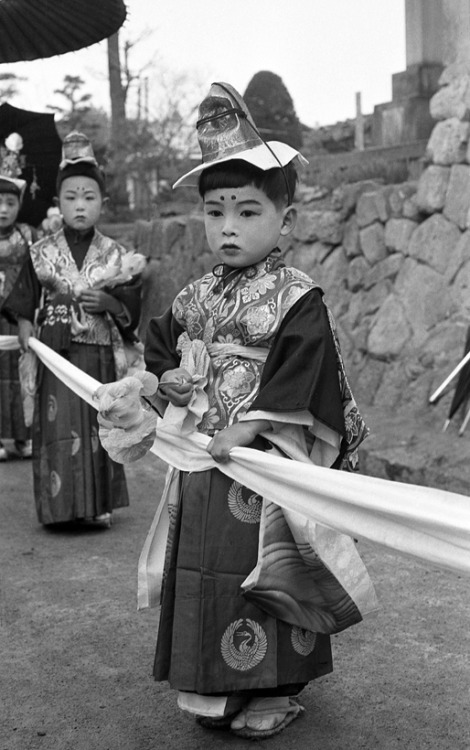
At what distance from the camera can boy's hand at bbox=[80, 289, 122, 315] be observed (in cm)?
535

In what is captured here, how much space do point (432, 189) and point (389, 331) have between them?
1.09m

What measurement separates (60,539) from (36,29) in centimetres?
249

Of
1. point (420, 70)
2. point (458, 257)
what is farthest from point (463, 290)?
point (420, 70)

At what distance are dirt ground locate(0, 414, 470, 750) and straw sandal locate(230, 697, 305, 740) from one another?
32mm

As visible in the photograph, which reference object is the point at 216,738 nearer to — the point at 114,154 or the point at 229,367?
the point at 229,367

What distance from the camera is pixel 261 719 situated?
3119 mm

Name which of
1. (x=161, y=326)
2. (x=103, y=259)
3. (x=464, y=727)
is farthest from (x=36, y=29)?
(x=464, y=727)

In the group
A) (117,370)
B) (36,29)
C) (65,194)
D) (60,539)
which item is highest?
(36,29)

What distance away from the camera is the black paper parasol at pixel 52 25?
4789 mm

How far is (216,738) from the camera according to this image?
123 inches

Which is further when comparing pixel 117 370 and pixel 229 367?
pixel 117 370

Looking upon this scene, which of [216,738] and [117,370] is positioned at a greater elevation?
[117,370]

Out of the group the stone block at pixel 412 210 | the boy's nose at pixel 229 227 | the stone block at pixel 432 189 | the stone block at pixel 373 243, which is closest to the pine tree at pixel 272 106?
the stone block at pixel 373 243

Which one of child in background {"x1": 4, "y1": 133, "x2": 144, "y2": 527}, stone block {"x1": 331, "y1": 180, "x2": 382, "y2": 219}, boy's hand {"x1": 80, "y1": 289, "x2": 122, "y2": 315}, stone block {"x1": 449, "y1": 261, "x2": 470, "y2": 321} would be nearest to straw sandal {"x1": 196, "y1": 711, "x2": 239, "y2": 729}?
child in background {"x1": 4, "y1": 133, "x2": 144, "y2": 527}
